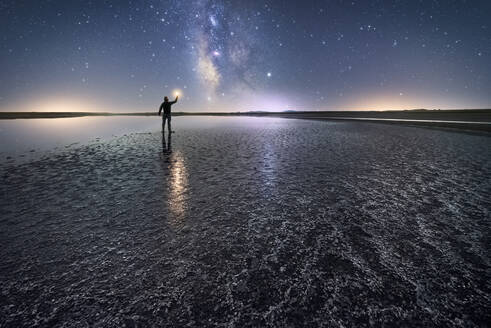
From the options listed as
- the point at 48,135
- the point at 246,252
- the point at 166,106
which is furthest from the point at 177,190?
the point at 48,135

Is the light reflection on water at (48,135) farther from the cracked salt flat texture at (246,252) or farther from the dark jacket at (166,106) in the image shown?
the cracked salt flat texture at (246,252)

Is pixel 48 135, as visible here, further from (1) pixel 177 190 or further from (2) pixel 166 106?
(1) pixel 177 190

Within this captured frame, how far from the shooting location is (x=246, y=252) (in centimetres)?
255

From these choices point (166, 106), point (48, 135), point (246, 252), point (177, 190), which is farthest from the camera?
point (48, 135)

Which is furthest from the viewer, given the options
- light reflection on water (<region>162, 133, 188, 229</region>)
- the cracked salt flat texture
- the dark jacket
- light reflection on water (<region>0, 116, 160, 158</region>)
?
the dark jacket

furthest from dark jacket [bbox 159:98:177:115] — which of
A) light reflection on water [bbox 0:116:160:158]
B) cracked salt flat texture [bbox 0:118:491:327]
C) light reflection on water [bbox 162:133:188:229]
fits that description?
cracked salt flat texture [bbox 0:118:491:327]

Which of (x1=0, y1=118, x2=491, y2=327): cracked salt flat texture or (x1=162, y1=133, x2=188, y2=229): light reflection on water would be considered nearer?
(x1=0, y1=118, x2=491, y2=327): cracked salt flat texture

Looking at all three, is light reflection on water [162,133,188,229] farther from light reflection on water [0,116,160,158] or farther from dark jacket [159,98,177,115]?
dark jacket [159,98,177,115]

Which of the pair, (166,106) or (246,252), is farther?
(166,106)

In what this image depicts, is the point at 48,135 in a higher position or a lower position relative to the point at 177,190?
higher

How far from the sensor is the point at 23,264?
7.72 ft

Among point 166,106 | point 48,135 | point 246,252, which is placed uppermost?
point 166,106

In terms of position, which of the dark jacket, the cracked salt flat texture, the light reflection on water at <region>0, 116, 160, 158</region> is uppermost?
the dark jacket

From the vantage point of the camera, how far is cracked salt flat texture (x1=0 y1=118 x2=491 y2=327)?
5.86 ft
